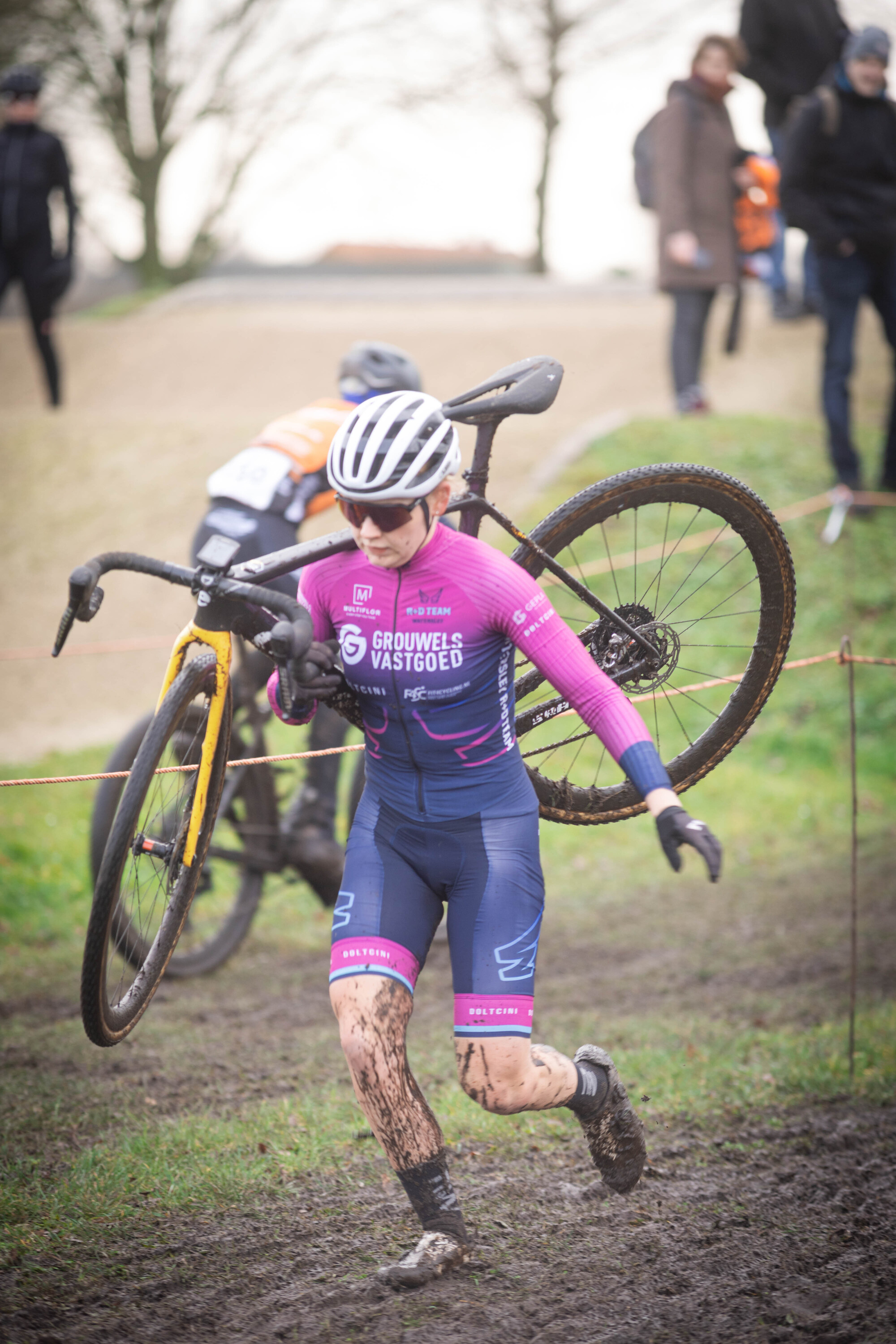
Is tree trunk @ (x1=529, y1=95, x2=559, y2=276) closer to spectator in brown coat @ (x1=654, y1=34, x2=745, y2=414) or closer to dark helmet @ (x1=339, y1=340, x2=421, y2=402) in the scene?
spectator in brown coat @ (x1=654, y1=34, x2=745, y2=414)

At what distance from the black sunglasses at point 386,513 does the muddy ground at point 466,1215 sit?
1978mm

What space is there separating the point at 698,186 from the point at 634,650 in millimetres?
7132

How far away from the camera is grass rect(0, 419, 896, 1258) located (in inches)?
157

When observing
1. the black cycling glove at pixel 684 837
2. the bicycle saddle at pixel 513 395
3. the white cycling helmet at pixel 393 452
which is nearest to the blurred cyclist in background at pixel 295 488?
the bicycle saddle at pixel 513 395

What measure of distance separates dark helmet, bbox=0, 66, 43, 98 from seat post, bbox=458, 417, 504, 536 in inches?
341

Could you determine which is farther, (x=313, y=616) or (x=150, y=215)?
(x=150, y=215)

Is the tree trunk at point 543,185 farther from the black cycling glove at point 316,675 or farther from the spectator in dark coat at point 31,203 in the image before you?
the black cycling glove at point 316,675

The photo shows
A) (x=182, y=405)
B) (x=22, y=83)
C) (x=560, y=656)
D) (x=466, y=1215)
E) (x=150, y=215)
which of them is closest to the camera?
(x=560, y=656)

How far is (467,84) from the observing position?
773 inches

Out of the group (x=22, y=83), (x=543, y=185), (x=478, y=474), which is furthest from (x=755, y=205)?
(x=543, y=185)

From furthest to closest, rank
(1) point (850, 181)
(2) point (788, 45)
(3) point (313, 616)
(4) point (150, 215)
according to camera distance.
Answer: (4) point (150, 215) < (2) point (788, 45) < (1) point (850, 181) < (3) point (313, 616)

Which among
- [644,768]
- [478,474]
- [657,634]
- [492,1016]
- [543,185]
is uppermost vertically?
[543,185]

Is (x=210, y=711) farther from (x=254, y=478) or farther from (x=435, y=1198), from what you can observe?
(x=254, y=478)

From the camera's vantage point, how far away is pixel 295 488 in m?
5.19
